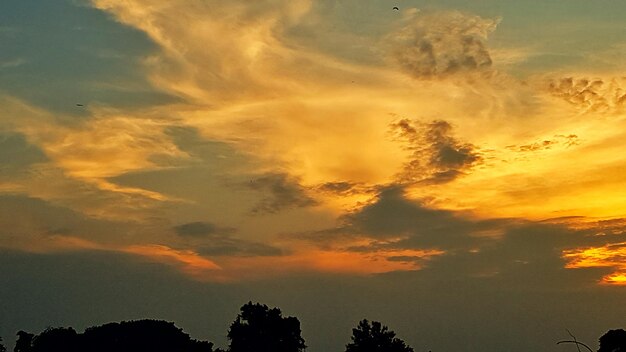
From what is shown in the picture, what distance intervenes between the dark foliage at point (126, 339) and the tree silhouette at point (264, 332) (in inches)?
370

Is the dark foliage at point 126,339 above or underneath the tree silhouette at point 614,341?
above

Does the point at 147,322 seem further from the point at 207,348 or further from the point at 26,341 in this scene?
the point at 26,341

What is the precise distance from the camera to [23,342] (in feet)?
505

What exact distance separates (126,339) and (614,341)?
89559 millimetres

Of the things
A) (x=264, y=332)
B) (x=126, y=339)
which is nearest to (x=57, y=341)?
(x=126, y=339)

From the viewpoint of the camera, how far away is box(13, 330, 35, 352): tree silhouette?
153m

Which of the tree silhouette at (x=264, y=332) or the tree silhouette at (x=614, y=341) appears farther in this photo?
the tree silhouette at (x=264, y=332)

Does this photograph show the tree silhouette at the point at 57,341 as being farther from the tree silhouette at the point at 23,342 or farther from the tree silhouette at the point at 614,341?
the tree silhouette at the point at 614,341

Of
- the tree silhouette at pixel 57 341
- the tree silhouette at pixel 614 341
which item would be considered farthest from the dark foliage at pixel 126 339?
the tree silhouette at pixel 614 341

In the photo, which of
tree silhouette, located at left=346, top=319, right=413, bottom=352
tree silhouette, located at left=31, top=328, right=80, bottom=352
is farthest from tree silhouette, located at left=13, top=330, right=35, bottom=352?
tree silhouette, located at left=346, top=319, right=413, bottom=352

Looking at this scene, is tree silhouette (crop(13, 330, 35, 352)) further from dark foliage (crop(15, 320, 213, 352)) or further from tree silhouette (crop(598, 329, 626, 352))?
tree silhouette (crop(598, 329, 626, 352))

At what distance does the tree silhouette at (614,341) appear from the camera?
308 ft

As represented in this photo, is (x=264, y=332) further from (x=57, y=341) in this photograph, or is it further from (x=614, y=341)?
(x=614, y=341)

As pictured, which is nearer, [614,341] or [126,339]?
[614,341]
